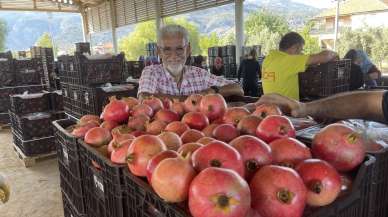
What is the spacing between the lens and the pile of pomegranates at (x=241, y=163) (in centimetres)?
63

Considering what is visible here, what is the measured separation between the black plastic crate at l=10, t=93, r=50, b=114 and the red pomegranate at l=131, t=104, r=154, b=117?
13.3 ft

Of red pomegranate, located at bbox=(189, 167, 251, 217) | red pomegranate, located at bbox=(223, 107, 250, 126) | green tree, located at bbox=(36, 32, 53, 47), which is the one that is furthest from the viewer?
green tree, located at bbox=(36, 32, 53, 47)

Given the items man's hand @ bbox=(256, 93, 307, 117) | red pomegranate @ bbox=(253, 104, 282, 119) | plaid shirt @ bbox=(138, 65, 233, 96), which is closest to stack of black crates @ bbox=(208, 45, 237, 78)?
plaid shirt @ bbox=(138, 65, 233, 96)

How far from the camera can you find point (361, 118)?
4.64ft

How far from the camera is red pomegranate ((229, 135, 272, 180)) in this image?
30.7 inches

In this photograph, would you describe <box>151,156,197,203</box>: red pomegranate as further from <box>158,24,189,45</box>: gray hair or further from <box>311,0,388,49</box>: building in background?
<box>311,0,388,49</box>: building in background

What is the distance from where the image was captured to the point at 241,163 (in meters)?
0.74

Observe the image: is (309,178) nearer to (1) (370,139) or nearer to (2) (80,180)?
(1) (370,139)

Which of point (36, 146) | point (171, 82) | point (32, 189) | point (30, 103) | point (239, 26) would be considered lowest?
point (32, 189)

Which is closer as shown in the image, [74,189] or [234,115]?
[234,115]

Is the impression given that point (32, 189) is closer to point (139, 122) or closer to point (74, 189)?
point (74, 189)

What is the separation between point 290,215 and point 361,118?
→ 0.95 metres

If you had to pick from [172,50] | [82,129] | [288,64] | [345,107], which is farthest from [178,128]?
[288,64]

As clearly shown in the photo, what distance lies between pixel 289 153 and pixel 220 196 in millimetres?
283
